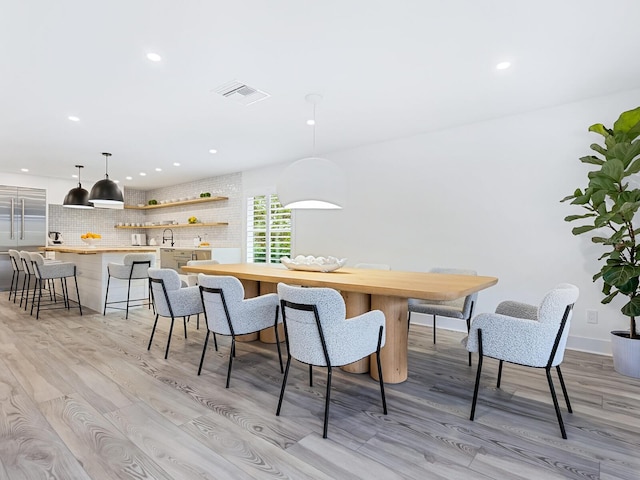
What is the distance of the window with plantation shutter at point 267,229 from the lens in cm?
600

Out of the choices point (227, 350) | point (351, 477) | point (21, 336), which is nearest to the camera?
point (351, 477)

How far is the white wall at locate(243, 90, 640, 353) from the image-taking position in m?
3.38

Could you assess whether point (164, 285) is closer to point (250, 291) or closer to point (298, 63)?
point (250, 291)

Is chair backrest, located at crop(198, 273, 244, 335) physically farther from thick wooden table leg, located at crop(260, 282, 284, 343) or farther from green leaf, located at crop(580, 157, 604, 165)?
green leaf, located at crop(580, 157, 604, 165)

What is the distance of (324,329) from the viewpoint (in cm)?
190

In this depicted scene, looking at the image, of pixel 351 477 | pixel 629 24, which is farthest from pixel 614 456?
pixel 629 24

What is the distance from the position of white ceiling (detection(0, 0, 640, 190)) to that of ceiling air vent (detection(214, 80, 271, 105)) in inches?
3.3

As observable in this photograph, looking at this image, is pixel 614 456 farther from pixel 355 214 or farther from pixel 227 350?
pixel 355 214

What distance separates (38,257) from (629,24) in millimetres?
6581

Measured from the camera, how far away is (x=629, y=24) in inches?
86.0

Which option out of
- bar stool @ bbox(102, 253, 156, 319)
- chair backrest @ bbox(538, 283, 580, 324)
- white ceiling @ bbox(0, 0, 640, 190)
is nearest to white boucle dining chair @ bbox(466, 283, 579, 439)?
chair backrest @ bbox(538, 283, 580, 324)

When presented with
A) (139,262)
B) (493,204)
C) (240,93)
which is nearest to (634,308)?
(493,204)

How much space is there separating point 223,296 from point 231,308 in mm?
104

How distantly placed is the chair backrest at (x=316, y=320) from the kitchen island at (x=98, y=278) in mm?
3924
